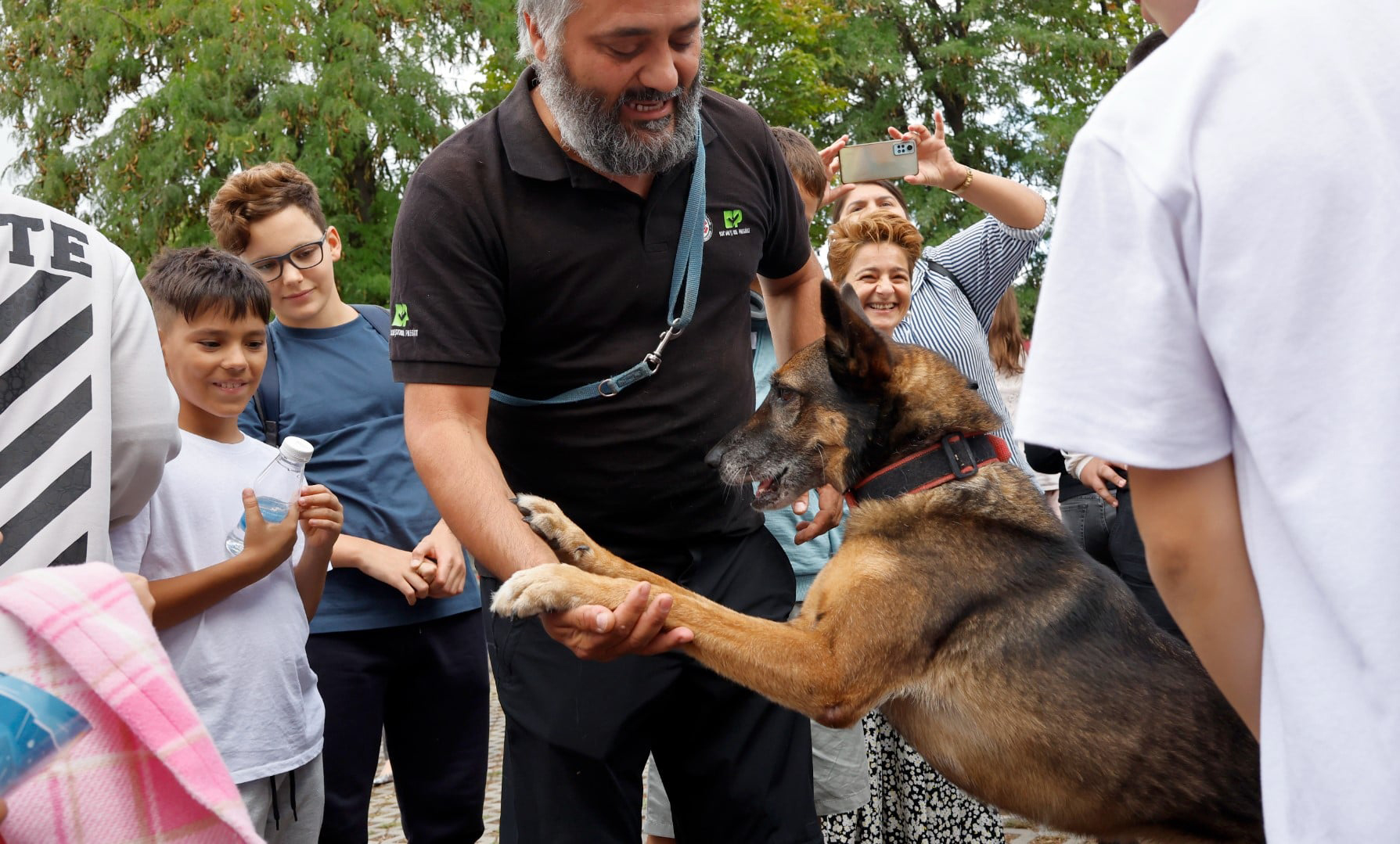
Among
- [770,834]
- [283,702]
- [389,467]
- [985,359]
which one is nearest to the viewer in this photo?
[770,834]

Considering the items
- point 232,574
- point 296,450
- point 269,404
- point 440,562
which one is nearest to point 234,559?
point 232,574

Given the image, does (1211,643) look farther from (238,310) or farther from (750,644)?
(238,310)

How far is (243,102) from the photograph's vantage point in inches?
757

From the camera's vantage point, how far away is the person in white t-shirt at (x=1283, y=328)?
1123mm

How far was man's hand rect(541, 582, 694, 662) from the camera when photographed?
2.46 meters

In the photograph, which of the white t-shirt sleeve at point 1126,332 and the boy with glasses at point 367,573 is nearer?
the white t-shirt sleeve at point 1126,332

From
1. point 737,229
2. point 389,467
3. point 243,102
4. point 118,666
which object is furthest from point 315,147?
point 118,666

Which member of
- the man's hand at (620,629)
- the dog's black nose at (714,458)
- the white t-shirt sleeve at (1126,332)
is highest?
the white t-shirt sleeve at (1126,332)

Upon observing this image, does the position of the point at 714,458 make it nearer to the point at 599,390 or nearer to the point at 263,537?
the point at 599,390

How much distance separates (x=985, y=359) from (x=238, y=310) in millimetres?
2934

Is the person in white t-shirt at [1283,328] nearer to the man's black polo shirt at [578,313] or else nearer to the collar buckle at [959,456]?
the man's black polo shirt at [578,313]

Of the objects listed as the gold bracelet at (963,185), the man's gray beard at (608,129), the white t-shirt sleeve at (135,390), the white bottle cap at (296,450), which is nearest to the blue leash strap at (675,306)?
the man's gray beard at (608,129)

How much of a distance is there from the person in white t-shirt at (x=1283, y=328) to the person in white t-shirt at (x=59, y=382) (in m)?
1.54

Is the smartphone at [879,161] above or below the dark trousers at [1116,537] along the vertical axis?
above
